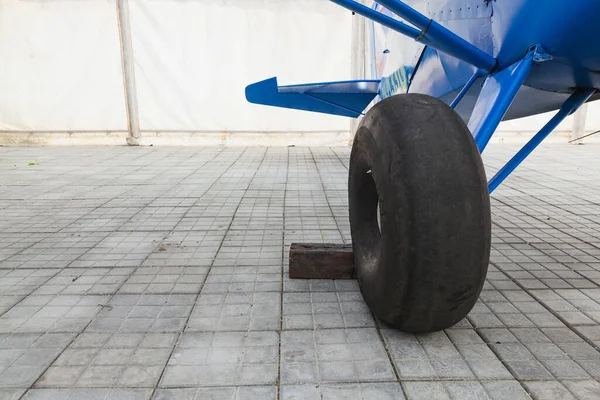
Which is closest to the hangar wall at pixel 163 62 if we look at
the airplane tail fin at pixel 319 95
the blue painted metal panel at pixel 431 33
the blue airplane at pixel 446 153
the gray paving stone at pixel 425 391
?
the airplane tail fin at pixel 319 95

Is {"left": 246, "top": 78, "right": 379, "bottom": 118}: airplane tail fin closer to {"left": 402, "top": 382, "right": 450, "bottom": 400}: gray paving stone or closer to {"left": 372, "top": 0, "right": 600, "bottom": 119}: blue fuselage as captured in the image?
{"left": 372, "top": 0, "right": 600, "bottom": 119}: blue fuselage

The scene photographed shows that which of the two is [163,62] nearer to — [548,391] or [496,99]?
[496,99]

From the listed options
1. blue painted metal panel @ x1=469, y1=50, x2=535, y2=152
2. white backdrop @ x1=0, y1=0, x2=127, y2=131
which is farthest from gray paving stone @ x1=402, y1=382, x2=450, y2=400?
white backdrop @ x1=0, y1=0, x2=127, y2=131

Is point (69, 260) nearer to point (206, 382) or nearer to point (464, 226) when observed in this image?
point (206, 382)

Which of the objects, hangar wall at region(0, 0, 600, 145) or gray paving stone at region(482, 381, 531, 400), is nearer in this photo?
gray paving stone at region(482, 381, 531, 400)

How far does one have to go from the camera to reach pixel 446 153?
1.57 meters

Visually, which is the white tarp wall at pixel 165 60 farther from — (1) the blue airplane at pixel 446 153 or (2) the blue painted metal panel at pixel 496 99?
(2) the blue painted metal panel at pixel 496 99

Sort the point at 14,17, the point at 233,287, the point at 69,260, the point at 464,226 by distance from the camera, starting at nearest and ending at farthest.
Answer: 1. the point at 464,226
2. the point at 233,287
3. the point at 69,260
4. the point at 14,17

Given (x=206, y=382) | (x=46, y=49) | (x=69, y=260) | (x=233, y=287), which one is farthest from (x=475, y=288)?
(x=46, y=49)

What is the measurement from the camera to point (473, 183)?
156 centimetres

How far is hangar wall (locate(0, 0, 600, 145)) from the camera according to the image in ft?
28.7

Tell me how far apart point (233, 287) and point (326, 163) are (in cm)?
493

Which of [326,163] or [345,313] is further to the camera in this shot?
[326,163]

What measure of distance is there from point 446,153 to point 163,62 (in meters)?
8.63
